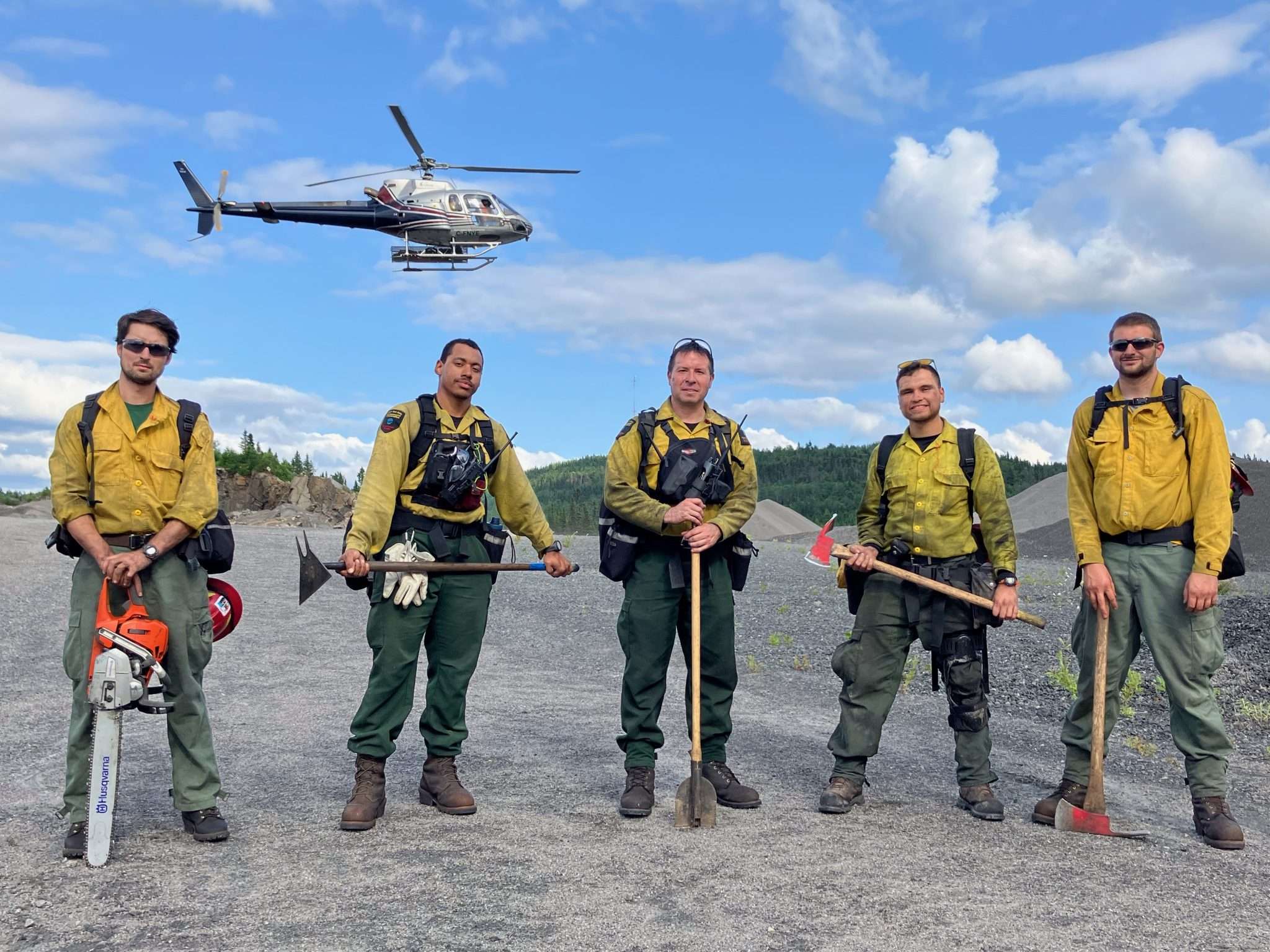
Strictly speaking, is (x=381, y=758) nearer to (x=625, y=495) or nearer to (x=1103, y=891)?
(x=625, y=495)

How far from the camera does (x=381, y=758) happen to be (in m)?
5.29

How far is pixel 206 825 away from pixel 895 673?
146 inches

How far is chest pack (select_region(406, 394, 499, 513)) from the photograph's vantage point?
538 centimetres

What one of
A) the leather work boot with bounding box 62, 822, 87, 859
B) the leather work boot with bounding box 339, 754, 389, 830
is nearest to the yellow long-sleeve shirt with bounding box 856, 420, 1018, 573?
the leather work boot with bounding box 339, 754, 389, 830

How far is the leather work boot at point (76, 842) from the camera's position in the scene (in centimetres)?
468

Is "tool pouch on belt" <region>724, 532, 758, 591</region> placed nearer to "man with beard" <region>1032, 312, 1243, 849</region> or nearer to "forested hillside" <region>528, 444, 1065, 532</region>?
"man with beard" <region>1032, 312, 1243, 849</region>

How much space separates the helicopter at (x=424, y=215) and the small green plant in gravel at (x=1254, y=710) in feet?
91.5

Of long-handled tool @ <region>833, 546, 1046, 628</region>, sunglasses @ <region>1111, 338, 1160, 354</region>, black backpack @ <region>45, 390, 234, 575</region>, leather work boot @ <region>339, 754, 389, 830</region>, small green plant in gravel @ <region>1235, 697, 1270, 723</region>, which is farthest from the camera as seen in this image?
small green plant in gravel @ <region>1235, 697, 1270, 723</region>

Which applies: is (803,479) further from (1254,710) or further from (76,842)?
(76,842)

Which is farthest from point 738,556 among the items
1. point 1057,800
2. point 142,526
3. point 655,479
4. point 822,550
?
point 142,526

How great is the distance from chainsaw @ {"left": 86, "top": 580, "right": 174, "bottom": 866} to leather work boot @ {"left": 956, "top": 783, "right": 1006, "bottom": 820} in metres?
4.22

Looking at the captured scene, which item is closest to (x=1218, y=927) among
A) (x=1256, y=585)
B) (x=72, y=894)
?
(x=72, y=894)

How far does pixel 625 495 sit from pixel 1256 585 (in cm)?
1707

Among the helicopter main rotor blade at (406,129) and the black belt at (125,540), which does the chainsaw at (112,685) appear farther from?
the helicopter main rotor blade at (406,129)
